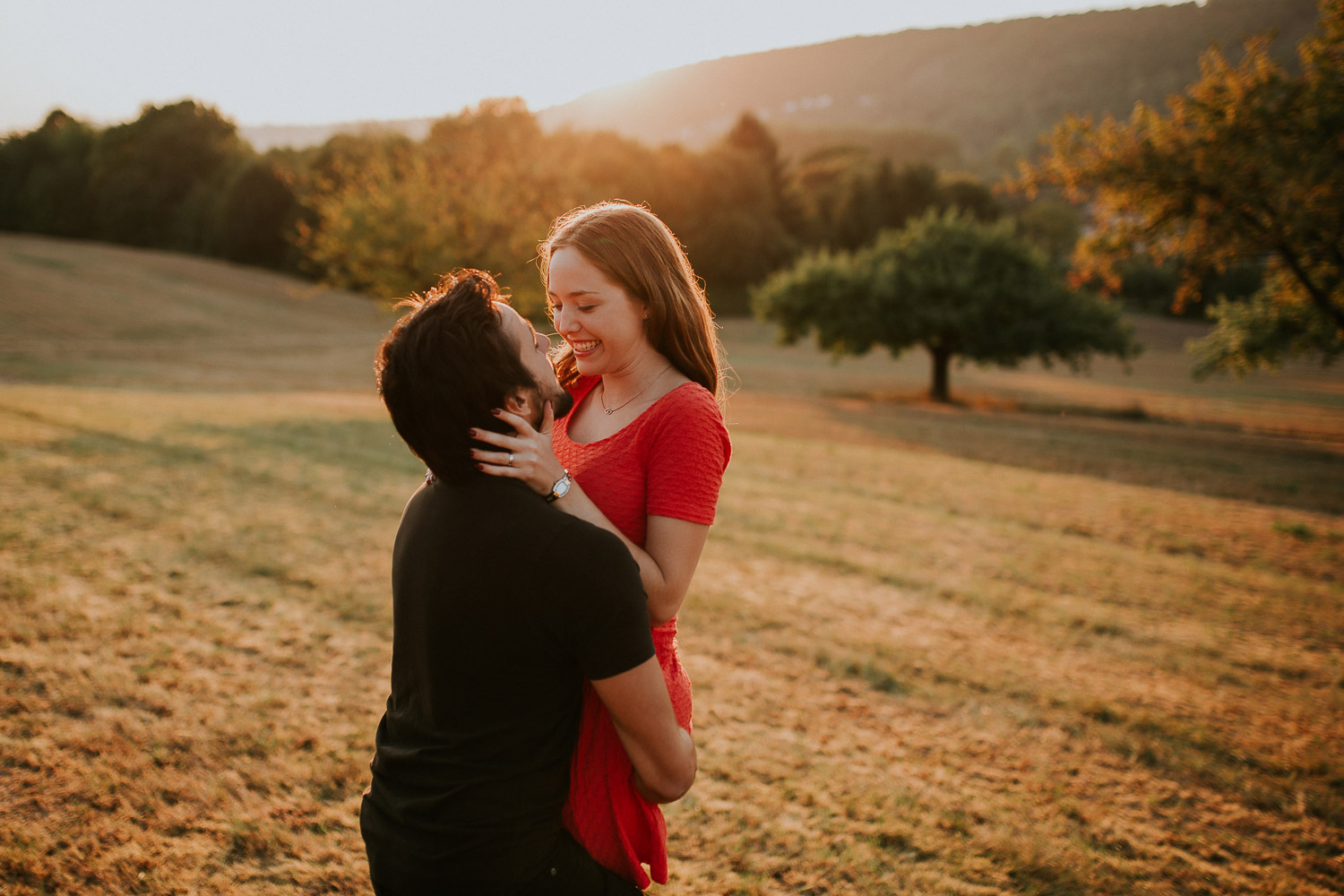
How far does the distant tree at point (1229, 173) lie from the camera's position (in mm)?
11094

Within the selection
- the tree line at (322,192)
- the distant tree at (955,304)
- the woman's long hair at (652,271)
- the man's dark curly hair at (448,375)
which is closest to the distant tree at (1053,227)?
the tree line at (322,192)

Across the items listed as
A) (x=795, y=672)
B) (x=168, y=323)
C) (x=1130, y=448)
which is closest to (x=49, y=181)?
(x=168, y=323)

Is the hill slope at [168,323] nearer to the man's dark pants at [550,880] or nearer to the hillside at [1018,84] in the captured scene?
the man's dark pants at [550,880]

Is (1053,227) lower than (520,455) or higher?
higher

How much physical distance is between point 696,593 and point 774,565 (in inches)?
47.5

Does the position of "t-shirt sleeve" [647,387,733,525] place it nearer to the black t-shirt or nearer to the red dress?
the red dress

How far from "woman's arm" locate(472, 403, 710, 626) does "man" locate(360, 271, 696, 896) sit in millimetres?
38

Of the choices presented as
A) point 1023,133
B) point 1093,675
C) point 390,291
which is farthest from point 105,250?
point 1023,133

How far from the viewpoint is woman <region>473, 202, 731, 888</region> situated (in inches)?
67.8

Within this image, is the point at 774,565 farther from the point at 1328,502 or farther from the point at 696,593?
the point at 1328,502

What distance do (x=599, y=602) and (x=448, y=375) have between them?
1.72ft

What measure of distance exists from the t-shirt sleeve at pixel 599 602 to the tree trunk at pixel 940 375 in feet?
92.2

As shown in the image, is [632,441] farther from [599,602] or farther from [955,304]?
[955,304]

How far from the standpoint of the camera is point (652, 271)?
6.62ft
